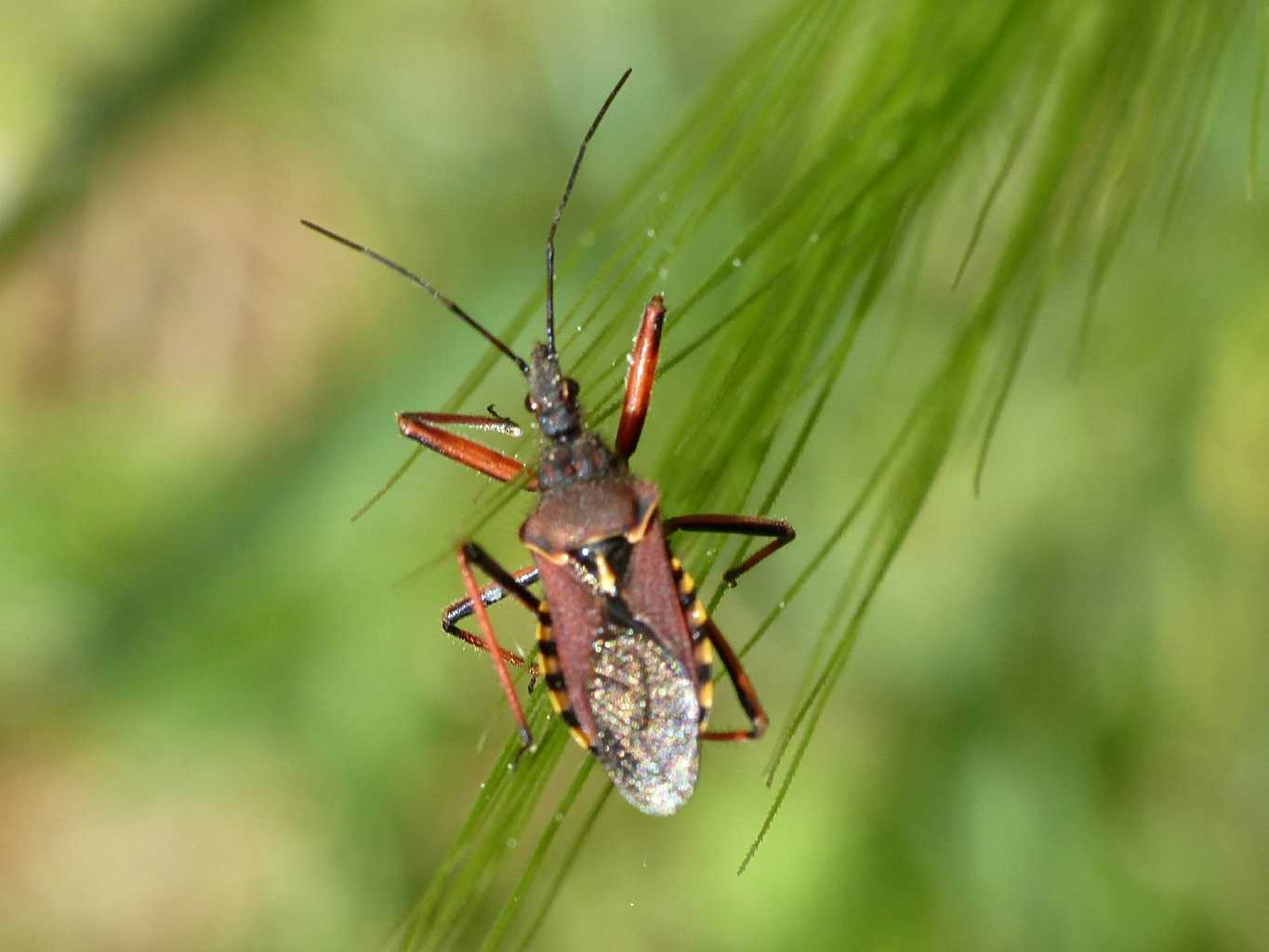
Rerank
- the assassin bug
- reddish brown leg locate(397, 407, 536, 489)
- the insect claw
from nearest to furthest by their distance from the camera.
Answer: the insect claw → the assassin bug → reddish brown leg locate(397, 407, 536, 489)

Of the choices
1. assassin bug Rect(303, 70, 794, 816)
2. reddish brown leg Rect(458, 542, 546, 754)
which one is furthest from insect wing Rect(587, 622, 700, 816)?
reddish brown leg Rect(458, 542, 546, 754)

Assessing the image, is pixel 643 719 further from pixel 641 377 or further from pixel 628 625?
pixel 641 377

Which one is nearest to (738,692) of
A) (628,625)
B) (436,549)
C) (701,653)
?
(701,653)

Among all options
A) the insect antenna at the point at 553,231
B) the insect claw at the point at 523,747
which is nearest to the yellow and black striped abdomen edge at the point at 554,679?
the insect claw at the point at 523,747

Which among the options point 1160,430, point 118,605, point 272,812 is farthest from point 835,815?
point 118,605

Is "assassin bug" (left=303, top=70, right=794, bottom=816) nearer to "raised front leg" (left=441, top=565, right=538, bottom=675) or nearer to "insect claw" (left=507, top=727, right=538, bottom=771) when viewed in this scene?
"raised front leg" (left=441, top=565, right=538, bottom=675)
